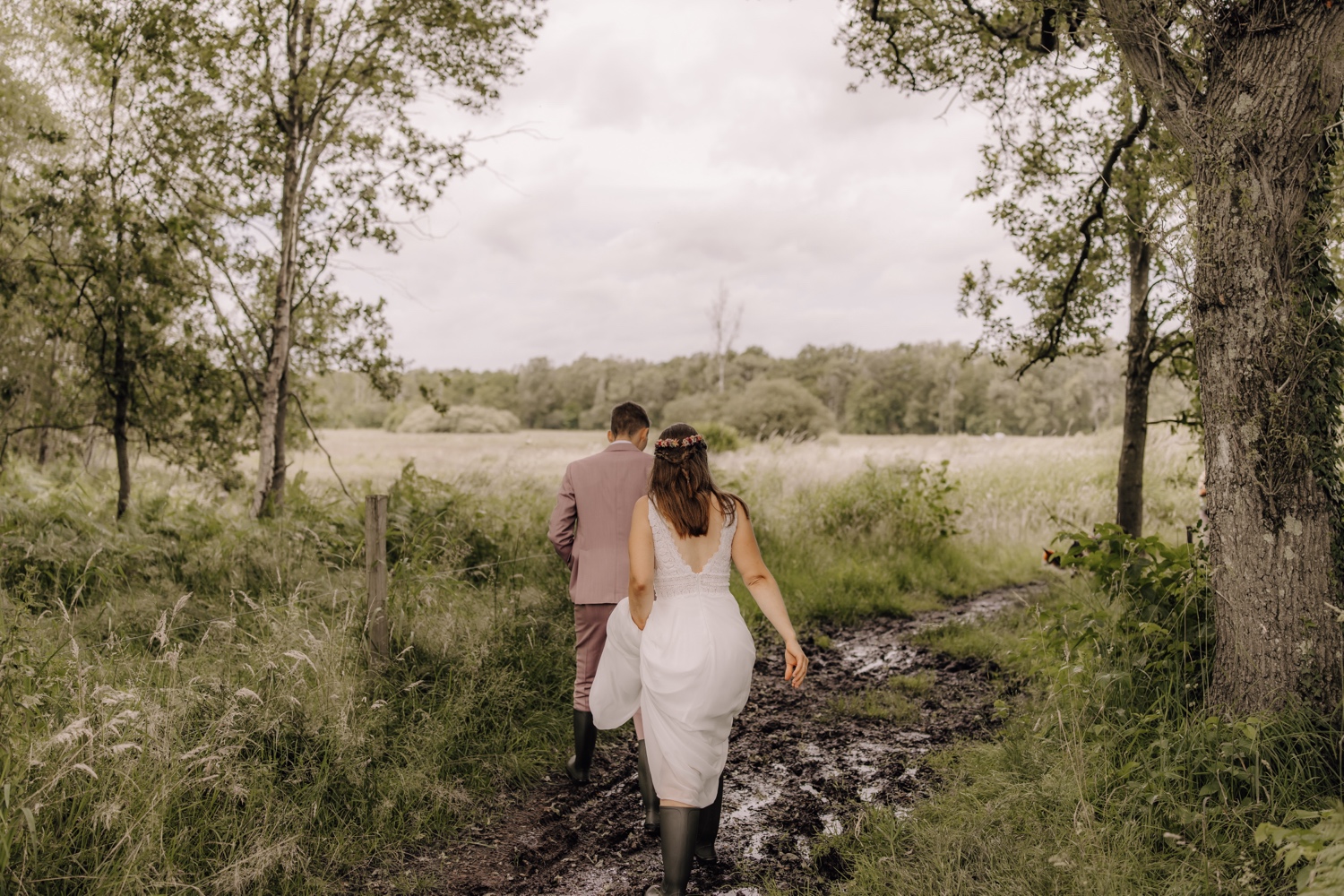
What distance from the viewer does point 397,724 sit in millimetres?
4949

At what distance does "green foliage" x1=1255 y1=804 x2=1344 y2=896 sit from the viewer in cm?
261

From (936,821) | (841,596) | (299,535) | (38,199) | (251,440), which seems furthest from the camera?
(251,440)

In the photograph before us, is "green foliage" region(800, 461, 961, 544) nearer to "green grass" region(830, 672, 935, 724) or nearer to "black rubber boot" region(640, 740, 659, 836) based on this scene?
"green grass" region(830, 672, 935, 724)

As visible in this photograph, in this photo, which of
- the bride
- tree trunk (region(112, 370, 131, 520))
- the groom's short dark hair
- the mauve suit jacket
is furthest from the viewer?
tree trunk (region(112, 370, 131, 520))

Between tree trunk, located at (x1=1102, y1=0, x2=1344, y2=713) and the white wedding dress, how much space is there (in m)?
2.43

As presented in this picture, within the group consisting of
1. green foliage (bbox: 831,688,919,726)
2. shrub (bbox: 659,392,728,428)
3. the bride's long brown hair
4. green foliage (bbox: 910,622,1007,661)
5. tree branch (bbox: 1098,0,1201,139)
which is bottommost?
green foliage (bbox: 831,688,919,726)

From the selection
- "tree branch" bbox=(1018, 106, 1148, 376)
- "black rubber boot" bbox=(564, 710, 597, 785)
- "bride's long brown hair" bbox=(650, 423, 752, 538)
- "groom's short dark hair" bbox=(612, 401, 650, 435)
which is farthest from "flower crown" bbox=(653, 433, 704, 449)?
"tree branch" bbox=(1018, 106, 1148, 376)

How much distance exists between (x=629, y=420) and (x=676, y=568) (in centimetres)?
157

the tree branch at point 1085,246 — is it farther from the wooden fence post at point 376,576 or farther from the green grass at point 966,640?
the wooden fence post at point 376,576

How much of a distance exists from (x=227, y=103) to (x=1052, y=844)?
31.8 feet

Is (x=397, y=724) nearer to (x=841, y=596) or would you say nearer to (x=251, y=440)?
(x=841, y=596)

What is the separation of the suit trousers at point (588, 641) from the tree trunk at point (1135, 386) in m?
6.36

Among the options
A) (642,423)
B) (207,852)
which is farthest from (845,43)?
(207,852)

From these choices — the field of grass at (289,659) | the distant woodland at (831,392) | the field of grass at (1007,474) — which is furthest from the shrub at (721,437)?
the distant woodland at (831,392)
